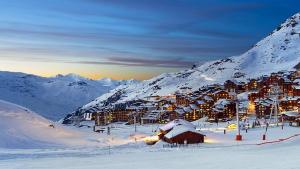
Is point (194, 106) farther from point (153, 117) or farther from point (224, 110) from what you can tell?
point (224, 110)

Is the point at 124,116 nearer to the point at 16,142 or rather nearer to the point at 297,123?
the point at 297,123

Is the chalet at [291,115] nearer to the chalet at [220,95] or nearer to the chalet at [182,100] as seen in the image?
the chalet at [220,95]

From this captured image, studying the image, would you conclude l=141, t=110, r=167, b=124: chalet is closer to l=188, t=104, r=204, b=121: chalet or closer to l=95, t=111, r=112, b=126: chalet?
l=188, t=104, r=204, b=121: chalet

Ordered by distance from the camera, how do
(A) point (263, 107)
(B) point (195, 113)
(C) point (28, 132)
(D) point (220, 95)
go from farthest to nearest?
(D) point (220, 95) < (B) point (195, 113) < (A) point (263, 107) < (C) point (28, 132)

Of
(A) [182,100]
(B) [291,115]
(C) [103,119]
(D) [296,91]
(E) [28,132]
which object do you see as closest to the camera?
(E) [28,132]

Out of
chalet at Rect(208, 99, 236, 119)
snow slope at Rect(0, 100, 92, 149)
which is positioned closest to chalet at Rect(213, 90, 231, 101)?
chalet at Rect(208, 99, 236, 119)

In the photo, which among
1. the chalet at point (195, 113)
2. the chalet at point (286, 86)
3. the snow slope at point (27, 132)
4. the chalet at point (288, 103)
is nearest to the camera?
the snow slope at point (27, 132)

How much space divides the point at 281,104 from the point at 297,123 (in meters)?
47.6

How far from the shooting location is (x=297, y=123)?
93.9 metres

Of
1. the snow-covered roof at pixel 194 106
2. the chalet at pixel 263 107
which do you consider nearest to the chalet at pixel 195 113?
the snow-covered roof at pixel 194 106

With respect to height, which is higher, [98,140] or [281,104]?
[281,104]

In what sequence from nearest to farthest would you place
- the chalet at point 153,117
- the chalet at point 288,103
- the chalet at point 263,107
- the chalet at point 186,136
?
the chalet at point 186,136 < the chalet at point 288,103 < the chalet at point 263,107 < the chalet at point 153,117

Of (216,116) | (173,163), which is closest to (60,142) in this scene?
(173,163)

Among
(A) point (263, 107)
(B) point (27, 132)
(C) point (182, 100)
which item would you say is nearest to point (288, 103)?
(A) point (263, 107)
